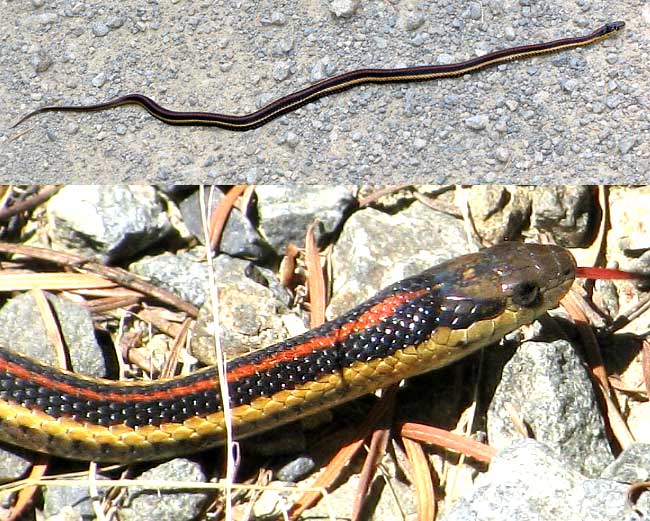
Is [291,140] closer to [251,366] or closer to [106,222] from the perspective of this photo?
[106,222]

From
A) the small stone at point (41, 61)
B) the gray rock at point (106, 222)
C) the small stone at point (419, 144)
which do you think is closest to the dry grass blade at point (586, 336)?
the small stone at point (419, 144)

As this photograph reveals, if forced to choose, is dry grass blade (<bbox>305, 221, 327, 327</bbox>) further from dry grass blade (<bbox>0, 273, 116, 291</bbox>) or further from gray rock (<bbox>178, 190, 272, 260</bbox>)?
dry grass blade (<bbox>0, 273, 116, 291</bbox>)

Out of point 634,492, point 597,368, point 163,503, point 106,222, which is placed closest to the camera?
point 634,492

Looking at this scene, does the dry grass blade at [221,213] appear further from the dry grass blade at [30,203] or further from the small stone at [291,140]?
the dry grass blade at [30,203]

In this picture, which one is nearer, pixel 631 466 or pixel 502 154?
pixel 631 466

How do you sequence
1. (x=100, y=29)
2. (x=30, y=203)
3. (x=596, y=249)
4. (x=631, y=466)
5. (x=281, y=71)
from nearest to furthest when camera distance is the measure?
(x=631, y=466), (x=596, y=249), (x=30, y=203), (x=281, y=71), (x=100, y=29)

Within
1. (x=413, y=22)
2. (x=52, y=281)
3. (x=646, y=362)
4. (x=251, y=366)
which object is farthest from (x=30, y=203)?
(x=646, y=362)
